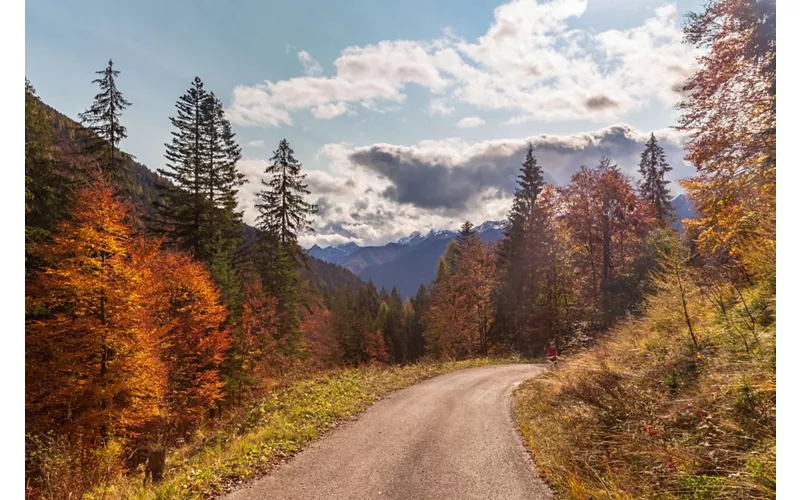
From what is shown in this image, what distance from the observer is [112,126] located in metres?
19.9

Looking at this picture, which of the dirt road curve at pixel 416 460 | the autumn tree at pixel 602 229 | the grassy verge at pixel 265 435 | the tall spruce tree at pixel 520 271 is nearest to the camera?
the dirt road curve at pixel 416 460

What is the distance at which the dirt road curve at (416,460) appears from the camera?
21.5ft

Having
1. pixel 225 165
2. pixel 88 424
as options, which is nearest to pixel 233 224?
pixel 225 165

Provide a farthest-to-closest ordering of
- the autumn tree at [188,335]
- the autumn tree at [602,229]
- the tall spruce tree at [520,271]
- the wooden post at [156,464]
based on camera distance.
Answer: the tall spruce tree at [520,271] → the autumn tree at [602,229] → the autumn tree at [188,335] → the wooden post at [156,464]

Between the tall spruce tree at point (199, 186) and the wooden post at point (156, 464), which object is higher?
the tall spruce tree at point (199, 186)

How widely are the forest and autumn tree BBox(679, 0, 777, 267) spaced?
0.16ft

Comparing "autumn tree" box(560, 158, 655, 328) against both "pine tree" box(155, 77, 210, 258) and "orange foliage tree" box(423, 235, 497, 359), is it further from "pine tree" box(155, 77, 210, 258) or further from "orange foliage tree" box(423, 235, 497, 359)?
"pine tree" box(155, 77, 210, 258)

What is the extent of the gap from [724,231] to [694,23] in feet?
20.6

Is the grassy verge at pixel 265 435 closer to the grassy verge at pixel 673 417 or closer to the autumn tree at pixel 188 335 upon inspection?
the grassy verge at pixel 673 417

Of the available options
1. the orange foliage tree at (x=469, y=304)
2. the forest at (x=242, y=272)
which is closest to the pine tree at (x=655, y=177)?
the forest at (x=242, y=272)

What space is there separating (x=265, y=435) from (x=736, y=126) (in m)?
15.0

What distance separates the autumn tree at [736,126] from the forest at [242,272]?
0.16ft

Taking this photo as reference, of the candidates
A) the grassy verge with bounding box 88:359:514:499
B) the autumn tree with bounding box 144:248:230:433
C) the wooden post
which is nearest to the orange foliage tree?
the grassy verge with bounding box 88:359:514:499

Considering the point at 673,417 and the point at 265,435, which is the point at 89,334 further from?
the point at 673,417
